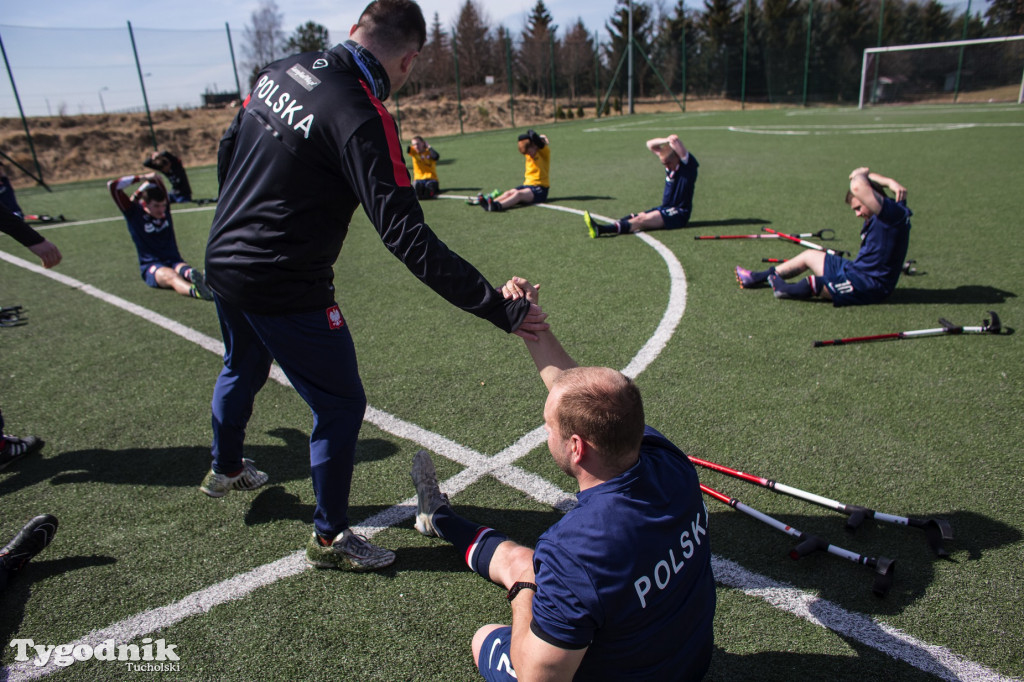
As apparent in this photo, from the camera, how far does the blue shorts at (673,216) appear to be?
9.14 m

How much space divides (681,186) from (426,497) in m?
7.23

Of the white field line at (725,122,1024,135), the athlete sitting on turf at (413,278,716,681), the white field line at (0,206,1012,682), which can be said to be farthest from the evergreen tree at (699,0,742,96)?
the athlete sitting on turf at (413,278,716,681)

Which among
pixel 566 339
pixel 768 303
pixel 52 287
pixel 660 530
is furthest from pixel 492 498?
pixel 52 287

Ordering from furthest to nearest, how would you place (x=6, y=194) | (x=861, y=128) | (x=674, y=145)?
(x=861, y=128) < (x=6, y=194) < (x=674, y=145)

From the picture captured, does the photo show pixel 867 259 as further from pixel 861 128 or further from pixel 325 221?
pixel 861 128

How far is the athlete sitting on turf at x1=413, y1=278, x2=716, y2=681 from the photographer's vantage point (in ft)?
5.67

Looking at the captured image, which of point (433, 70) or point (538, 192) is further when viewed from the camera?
point (433, 70)

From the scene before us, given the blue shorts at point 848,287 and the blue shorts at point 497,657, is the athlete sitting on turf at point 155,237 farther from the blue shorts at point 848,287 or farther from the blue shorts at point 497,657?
the blue shorts at point 848,287

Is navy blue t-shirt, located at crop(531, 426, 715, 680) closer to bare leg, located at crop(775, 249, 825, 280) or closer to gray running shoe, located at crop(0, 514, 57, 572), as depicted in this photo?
gray running shoe, located at crop(0, 514, 57, 572)

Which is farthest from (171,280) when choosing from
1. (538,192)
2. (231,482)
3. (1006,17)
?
(1006,17)

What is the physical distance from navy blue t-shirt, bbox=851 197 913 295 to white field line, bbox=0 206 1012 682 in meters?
3.88

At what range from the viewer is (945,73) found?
30.5 metres

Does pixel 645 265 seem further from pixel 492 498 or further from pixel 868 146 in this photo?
pixel 868 146

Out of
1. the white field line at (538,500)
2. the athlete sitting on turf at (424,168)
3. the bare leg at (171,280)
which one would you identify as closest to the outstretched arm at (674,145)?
the athlete sitting on turf at (424,168)
